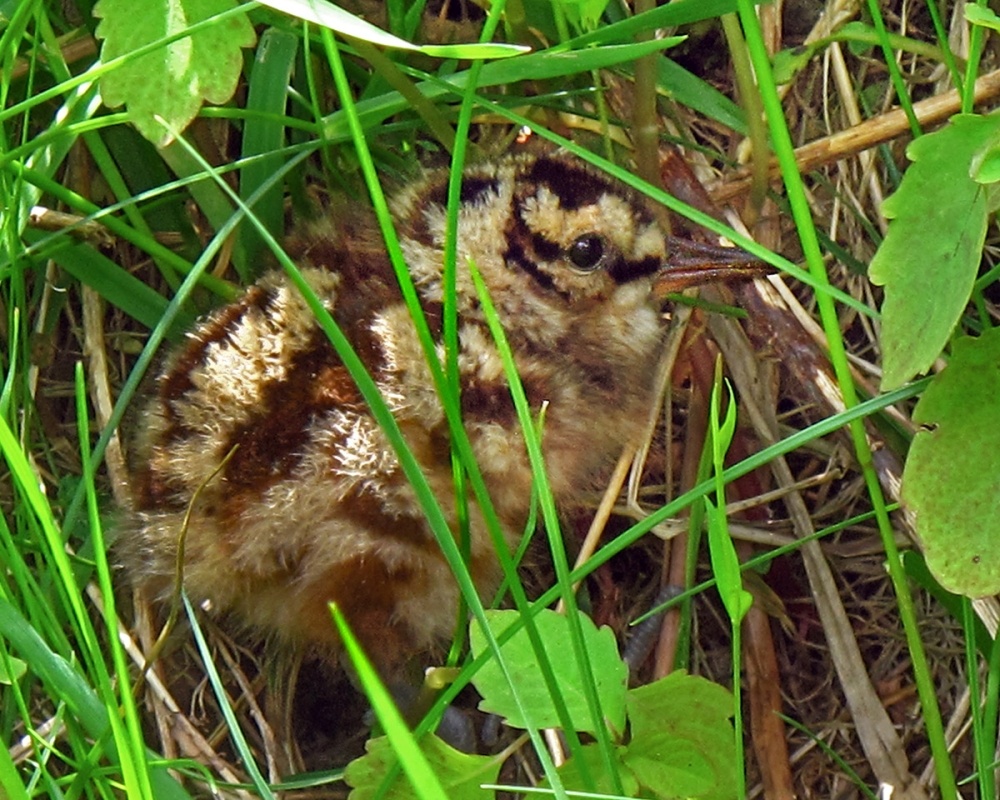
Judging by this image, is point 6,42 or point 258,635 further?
point 258,635

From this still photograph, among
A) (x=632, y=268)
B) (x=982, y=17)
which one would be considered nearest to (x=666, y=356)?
(x=632, y=268)

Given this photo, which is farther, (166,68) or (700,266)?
(700,266)

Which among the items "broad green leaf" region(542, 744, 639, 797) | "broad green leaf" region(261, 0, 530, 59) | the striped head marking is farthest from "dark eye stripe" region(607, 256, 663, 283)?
"broad green leaf" region(542, 744, 639, 797)

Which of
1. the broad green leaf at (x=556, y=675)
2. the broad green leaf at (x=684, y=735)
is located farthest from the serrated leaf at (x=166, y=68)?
the broad green leaf at (x=684, y=735)

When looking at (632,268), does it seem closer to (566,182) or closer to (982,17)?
(566,182)

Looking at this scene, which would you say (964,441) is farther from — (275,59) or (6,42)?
(6,42)

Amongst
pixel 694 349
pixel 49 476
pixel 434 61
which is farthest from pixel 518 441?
pixel 49 476
